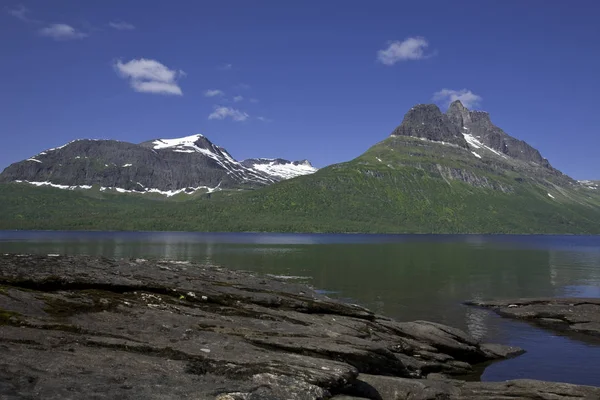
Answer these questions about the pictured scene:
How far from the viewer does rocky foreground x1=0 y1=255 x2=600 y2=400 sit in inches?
631

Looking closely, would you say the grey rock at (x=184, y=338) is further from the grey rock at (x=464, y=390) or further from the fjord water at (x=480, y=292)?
the fjord water at (x=480, y=292)

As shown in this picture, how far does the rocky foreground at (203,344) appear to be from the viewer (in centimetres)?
1603

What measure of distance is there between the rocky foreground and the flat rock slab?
1464cm

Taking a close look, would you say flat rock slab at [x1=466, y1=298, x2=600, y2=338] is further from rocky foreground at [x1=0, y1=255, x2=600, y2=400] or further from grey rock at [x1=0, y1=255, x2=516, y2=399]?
grey rock at [x1=0, y1=255, x2=516, y2=399]

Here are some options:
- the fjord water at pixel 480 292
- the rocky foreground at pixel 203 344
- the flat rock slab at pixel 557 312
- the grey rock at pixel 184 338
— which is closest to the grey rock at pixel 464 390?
the rocky foreground at pixel 203 344

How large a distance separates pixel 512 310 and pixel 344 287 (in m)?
27.0

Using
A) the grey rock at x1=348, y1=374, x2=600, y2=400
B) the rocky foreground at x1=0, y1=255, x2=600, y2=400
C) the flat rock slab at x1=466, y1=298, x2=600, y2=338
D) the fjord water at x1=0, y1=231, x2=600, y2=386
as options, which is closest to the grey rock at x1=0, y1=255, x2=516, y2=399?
the rocky foreground at x1=0, y1=255, x2=600, y2=400

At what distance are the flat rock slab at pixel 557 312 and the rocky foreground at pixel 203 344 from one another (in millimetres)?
14642

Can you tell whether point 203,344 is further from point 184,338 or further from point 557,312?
point 557,312

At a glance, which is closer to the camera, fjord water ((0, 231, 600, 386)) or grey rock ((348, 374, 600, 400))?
grey rock ((348, 374, 600, 400))

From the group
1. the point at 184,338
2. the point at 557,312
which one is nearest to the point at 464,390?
the point at 184,338

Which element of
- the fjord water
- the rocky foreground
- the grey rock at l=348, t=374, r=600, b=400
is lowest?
the fjord water

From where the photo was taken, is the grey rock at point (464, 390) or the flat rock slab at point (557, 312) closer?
the grey rock at point (464, 390)

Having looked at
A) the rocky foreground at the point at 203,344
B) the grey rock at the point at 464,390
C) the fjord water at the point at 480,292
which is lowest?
the fjord water at the point at 480,292
